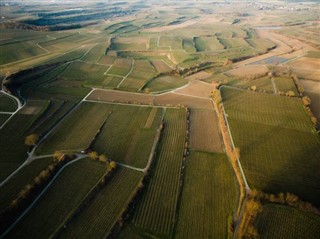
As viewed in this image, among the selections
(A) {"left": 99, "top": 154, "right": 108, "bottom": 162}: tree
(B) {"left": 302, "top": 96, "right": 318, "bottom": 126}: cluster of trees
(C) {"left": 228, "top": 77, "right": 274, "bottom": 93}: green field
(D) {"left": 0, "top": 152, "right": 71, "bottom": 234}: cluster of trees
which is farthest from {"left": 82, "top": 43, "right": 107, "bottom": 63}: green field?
→ (B) {"left": 302, "top": 96, "right": 318, "bottom": 126}: cluster of trees

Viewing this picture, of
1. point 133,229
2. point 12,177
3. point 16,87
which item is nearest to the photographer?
point 133,229

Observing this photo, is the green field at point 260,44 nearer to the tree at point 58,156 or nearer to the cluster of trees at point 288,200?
the cluster of trees at point 288,200

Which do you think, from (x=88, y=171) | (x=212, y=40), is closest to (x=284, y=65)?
(x=212, y=40)

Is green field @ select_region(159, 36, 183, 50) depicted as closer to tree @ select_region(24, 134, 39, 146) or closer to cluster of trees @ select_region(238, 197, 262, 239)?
tree @ select_region(24, 134, 39, 146)

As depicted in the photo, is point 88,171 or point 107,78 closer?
point 88,171

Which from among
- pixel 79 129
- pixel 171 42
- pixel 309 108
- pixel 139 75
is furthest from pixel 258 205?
pixel 171 42

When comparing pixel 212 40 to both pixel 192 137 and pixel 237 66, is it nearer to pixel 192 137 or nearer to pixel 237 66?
pixel 237 66
